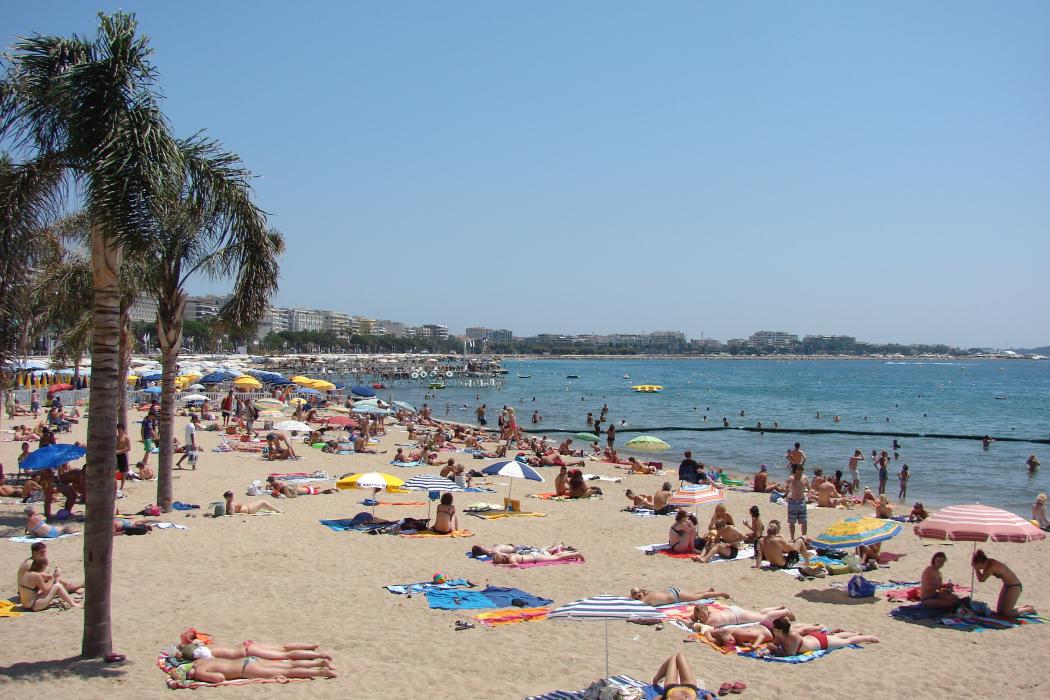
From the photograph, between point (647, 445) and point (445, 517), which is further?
point (647, 445)

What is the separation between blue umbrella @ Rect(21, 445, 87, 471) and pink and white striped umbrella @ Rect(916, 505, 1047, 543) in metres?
12.2

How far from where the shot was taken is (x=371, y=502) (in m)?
15.0

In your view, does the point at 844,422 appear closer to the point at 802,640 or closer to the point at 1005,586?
the point at 1005,586

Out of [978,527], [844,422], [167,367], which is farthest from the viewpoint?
[844,422]

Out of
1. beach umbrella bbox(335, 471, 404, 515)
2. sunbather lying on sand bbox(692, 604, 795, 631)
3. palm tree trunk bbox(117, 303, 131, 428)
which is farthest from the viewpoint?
palm tree trunk bbox(117, 303, 131, 428)

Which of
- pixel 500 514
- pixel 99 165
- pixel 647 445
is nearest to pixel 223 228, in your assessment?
pixel 99 165

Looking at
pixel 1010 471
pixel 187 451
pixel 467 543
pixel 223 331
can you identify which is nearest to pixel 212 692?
pixel 467 543

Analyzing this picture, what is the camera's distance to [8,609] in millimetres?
7762

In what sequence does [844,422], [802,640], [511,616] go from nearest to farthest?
[802,640], [511,616], [844,422]

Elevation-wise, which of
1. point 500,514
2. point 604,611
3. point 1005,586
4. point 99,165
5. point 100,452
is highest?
point 99,165

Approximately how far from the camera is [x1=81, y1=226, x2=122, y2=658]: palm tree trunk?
6.27m

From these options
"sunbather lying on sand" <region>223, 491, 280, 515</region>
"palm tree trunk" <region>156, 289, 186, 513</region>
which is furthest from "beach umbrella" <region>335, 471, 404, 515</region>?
"palm tree trunk" <region>156, 289, 186, 513</region>

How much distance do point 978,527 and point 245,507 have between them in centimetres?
1155

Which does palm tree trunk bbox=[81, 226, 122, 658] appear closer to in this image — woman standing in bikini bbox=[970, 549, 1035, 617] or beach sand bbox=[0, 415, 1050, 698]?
beach sand bbox=[0, 415, 1050, 698]
